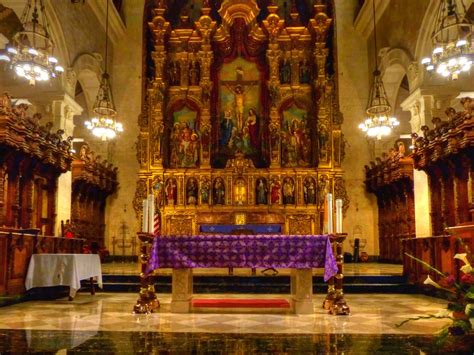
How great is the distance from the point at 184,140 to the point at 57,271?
9013 mm

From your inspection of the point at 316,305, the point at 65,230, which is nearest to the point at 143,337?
the point at 316,305

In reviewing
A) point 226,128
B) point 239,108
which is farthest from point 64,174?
point 239,108

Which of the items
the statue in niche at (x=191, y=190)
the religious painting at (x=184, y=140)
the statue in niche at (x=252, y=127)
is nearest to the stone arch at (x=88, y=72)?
the religious painting at (x=184, y=140)

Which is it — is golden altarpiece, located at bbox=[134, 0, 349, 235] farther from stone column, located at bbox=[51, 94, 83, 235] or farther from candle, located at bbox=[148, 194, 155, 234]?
candle, located at bbox=[148, 194, 155, 234]

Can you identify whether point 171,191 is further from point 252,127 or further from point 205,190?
point 252,127

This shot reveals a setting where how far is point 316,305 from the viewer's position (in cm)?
771

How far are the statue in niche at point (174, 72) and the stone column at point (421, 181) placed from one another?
769cm

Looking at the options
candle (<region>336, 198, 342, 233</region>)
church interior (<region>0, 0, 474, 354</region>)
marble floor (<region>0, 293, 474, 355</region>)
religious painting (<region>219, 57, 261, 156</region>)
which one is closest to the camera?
marble floor (<region>0, 293, 474, 355</region>)

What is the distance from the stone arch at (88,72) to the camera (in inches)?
528

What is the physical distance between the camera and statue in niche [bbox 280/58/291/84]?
16750 millimetres

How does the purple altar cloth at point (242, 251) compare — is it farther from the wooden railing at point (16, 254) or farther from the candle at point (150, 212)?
the wooden railing at point (16, 254)

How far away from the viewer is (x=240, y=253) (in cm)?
673

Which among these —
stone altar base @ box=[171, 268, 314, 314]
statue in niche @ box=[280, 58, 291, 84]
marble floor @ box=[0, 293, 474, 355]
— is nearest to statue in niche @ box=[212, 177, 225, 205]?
statue in niche @ box=[280, 58, 291, 84]

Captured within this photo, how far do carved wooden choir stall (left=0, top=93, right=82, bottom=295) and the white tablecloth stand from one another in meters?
0.18
